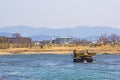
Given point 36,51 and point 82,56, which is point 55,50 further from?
point 82,56

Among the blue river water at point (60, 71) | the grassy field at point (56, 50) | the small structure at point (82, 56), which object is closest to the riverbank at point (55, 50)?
the grassy field at point (56, 50)

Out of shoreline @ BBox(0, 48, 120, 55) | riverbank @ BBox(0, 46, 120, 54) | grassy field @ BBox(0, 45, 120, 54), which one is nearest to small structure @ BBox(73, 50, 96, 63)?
grassy field @ BBox(0, 45, 120, 54)

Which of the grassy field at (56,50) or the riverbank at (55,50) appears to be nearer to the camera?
the grassy field at (56,50)

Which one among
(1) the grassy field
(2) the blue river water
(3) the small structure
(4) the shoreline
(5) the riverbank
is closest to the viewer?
(2) the blue river water

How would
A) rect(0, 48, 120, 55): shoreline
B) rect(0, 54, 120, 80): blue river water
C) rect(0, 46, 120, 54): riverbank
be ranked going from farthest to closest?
rect(0, 46, 120, 54): riverbank → rect(0, 48, 120, 55): shoreline → rect(0, 54, 120, 80): blue river water

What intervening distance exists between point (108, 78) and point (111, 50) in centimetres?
10334

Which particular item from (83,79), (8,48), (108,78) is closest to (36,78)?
(83,79)

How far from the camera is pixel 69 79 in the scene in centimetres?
4609

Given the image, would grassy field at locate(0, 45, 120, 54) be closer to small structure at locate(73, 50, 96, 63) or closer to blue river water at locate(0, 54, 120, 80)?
small structure at locate(73, 50, 96, 63)

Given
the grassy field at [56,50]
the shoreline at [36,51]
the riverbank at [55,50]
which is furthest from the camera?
the riverbank at [55,50]

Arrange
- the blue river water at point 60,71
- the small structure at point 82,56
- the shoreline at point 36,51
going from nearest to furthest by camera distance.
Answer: the blue river water at point 60,71 → the small structure at point 82,56 → the shoreline at point 36,51

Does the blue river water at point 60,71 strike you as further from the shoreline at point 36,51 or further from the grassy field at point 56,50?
the shoreline at point 36,51

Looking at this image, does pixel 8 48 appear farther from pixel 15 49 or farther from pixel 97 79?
pixel 97 79

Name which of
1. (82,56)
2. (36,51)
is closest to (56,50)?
(36,51)
